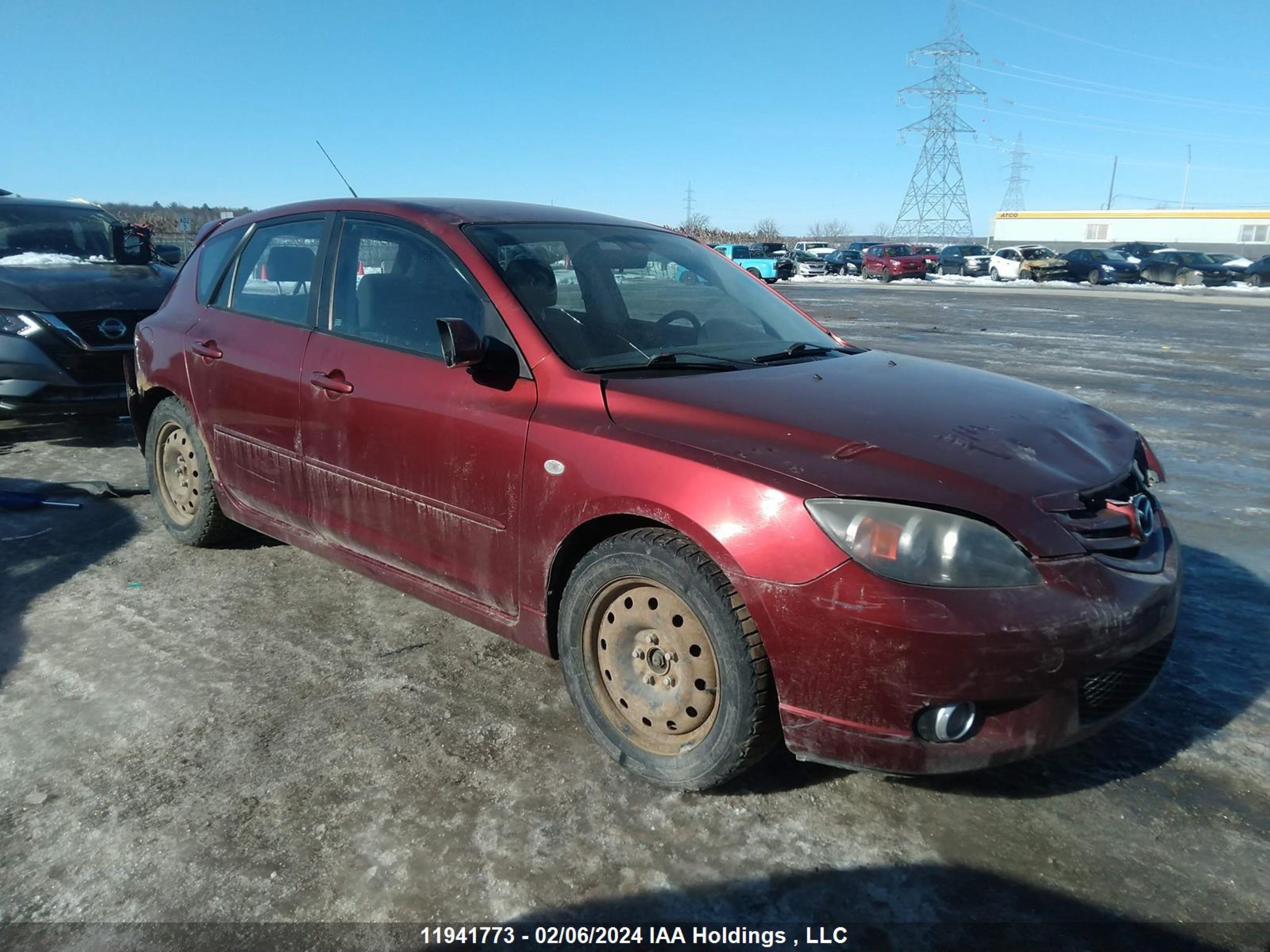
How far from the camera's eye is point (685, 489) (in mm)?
2457

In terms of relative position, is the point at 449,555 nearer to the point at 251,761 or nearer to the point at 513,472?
the point at 513,472

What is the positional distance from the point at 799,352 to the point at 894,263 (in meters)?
41.3

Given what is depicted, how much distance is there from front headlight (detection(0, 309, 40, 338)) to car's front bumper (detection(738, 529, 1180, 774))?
251 inches

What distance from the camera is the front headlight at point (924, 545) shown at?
2221 mm

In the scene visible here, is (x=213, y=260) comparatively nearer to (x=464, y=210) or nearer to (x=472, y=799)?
(x=464, y=210)

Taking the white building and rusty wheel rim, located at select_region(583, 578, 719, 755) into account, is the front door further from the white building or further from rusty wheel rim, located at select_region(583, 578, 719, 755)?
the white building

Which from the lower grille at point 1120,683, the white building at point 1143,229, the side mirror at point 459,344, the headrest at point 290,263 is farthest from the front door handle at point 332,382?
the white building at point 1143,229

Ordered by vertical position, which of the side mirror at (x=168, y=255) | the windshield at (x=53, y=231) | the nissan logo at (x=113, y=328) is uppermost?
the windshield at (x=53, y=231)

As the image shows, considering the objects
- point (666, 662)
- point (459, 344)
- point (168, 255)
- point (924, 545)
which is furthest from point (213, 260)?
point (168, 255)

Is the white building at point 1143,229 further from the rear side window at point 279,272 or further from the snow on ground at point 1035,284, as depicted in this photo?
the rear side window at point 279,272

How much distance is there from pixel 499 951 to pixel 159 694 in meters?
1.86

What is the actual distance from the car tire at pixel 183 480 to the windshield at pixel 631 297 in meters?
2.07

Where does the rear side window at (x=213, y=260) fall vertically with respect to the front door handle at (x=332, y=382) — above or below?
above

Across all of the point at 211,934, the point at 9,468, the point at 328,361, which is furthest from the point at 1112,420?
the point at 9,468
